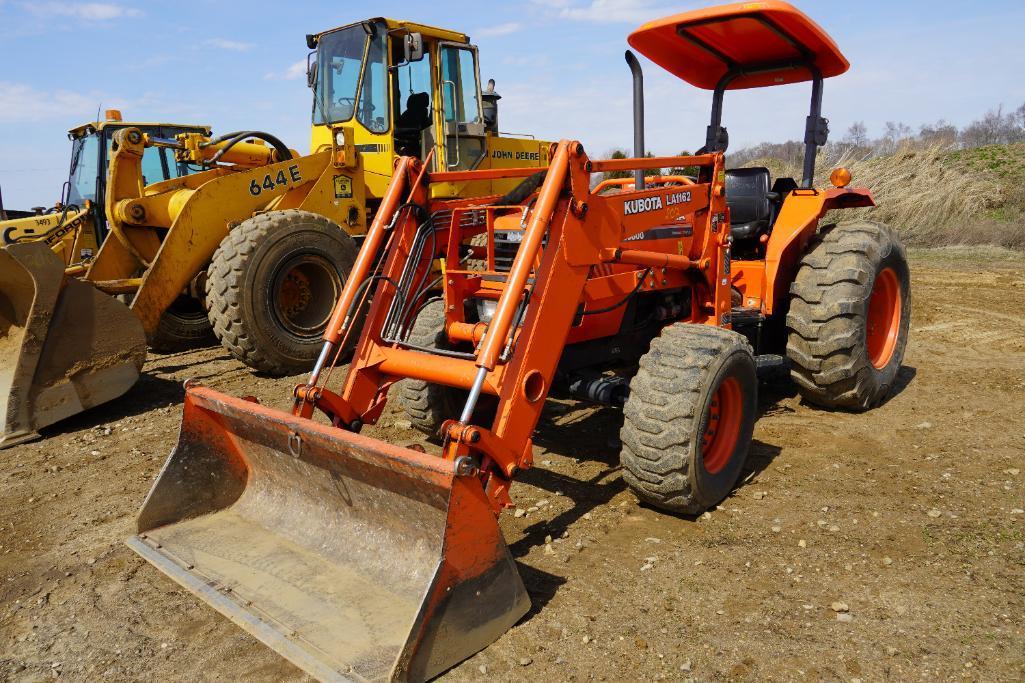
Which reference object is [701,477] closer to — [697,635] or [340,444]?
[697,635]

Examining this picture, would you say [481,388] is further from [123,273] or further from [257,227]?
[123,273]

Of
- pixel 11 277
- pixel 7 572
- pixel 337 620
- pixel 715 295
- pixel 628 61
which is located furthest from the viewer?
pixel 11 277

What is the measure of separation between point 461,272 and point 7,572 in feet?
8.61

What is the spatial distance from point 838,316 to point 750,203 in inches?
50.0

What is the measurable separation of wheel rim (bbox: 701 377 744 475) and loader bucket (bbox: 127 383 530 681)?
1.56 metres

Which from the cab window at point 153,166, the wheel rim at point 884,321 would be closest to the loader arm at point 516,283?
the wheel rim at point 884,321

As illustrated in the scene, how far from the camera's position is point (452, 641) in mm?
2758

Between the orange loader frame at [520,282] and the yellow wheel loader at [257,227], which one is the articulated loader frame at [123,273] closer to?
the yellow wheel loader at [257,227]

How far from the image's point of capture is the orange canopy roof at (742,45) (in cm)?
496

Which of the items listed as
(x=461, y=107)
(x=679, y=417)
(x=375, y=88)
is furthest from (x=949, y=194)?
(x=679, y=417)

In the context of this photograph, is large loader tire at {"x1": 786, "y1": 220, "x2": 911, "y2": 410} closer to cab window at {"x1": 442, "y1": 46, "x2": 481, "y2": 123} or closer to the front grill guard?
the front grill guard

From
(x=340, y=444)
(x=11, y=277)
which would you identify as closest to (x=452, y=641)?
(x=340, y=444)

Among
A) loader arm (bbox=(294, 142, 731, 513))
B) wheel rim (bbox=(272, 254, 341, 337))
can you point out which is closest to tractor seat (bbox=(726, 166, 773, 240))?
loader arm (bbox=(294, 142, 731, 513))

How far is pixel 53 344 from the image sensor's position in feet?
18.7
